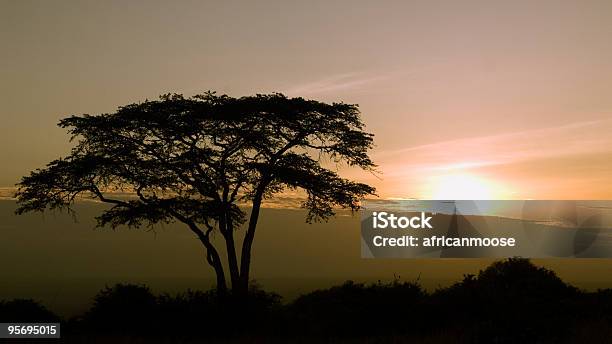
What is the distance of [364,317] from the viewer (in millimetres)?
29125

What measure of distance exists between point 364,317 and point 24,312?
1608 centimetres

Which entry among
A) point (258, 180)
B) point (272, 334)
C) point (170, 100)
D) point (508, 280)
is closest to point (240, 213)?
point (258, 180)

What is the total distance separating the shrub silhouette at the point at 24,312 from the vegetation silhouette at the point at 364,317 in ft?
0.60

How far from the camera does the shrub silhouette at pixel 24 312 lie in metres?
34.3

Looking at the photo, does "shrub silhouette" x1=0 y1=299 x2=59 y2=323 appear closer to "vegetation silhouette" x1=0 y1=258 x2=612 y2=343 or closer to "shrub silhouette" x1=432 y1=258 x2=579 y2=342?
"vegetation silhouette" x1=0 y1=258 x2=612 y2=343

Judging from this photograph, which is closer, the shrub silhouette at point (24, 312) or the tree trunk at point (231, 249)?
the shrub silhouette at point (24, 312)

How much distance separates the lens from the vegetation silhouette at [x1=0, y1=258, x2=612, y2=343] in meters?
24.1

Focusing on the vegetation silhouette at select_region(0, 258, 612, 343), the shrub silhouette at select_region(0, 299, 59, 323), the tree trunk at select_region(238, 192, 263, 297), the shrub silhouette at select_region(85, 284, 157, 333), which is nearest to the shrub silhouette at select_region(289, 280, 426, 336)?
the vegetation silhouette at select_region(0, 258, 612, 343)

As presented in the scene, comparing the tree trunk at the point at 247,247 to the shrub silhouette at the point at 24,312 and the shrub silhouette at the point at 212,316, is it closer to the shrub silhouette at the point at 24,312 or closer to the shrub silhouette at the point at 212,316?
the shrub silhouette at the point at 212,316

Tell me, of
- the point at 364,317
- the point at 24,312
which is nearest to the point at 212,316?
the point at 364,317

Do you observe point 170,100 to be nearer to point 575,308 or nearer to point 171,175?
point 171,175

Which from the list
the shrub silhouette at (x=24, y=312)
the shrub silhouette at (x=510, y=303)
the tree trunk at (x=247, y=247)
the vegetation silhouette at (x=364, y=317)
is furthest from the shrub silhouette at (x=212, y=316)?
the shrub silhouette at (x=510, y=303)

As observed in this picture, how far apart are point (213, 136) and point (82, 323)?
1157 cm

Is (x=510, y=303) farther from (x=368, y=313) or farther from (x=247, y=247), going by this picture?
(x=247, y=247)
